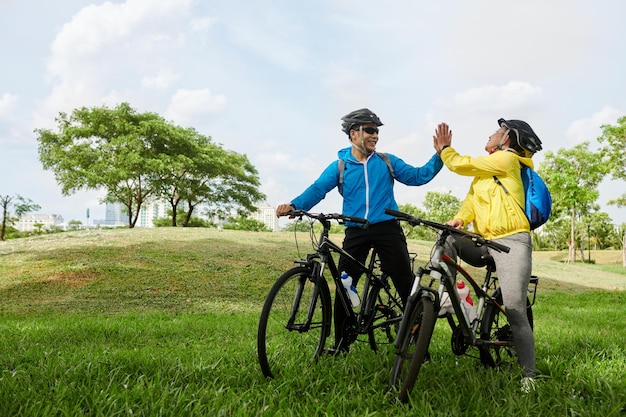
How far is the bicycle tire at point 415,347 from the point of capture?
3348 mm

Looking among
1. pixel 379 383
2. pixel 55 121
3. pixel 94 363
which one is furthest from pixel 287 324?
pixel 55 121

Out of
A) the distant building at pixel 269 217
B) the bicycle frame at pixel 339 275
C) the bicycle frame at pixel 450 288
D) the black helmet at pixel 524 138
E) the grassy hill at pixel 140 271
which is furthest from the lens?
the grassy hill at pixel 140 271

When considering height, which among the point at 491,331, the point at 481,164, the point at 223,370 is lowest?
the point at 223,370

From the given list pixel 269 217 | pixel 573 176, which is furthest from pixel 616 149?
pixel 269 217

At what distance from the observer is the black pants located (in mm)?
4434

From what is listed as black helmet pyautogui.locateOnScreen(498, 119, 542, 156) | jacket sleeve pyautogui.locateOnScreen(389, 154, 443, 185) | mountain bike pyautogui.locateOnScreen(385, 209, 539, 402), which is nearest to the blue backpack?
black helmet pyautogui.locateOnScreen(498, 119, 542, 156)

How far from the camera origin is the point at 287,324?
4.04 meters

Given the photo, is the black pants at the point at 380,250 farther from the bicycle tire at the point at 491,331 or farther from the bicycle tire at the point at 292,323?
the bicycle tire at the point at 491,331

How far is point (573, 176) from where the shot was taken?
3347 centimetres

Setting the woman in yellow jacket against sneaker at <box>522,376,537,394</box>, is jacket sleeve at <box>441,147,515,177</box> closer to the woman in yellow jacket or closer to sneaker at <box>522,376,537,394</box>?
the woman in yellow jacket

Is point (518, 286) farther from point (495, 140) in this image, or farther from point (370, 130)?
point (370, 130)

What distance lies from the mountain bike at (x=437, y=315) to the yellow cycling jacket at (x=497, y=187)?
272 mm

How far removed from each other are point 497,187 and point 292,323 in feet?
5.88

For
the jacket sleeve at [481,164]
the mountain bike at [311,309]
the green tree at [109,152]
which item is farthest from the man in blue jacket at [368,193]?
the green tree at [109,152]
